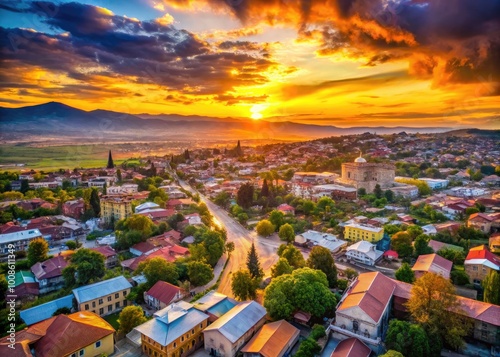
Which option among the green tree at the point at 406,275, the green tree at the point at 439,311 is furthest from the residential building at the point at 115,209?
the green tree at the point at 439,311

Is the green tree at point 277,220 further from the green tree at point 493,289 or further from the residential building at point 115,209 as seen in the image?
the green tree at point 493,289

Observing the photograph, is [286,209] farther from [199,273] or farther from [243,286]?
A: [243,286]

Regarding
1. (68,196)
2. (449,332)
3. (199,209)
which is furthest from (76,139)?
(449,332)

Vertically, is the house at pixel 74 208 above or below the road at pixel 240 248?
above

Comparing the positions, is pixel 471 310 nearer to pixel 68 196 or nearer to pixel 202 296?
pixel 202 296

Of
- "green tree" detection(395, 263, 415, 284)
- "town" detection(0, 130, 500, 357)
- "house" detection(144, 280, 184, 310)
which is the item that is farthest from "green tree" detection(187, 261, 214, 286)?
"green tree" detection(395, 263, 415, 284)

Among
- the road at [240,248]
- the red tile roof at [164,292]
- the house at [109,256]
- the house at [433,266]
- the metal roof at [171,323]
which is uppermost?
the house at [433,266]

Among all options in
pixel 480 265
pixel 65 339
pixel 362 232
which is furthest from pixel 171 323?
pixel 362 232
